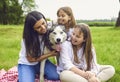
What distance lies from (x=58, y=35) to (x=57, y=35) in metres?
0.02

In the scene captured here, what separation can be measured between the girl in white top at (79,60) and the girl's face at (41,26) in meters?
0.35

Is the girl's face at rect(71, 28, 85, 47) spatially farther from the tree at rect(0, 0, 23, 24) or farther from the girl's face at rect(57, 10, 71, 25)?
the tree at rect(0, 0, 23, 24)

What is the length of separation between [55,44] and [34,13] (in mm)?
547

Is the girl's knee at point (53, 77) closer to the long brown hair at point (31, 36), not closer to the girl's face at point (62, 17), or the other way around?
the long brown hair at point (31, 36)

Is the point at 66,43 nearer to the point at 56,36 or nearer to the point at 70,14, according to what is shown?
the point at 56,36

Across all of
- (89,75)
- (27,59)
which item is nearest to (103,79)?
(89,75)

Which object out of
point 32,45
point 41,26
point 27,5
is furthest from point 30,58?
point 27,5

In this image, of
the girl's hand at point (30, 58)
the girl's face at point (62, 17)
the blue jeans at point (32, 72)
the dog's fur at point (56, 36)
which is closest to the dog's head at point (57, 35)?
the dog's fur at point (56, 36)

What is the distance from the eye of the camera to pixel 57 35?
5324 mm

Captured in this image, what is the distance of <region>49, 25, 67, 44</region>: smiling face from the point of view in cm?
531

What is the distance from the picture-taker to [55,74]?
19.3ft

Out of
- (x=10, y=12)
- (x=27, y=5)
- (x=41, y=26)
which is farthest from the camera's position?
(x=27, y=5)

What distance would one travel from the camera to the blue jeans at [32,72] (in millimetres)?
5562

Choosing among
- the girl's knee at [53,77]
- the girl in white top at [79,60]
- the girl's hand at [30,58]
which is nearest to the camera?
the girl in white top at [79,60]
